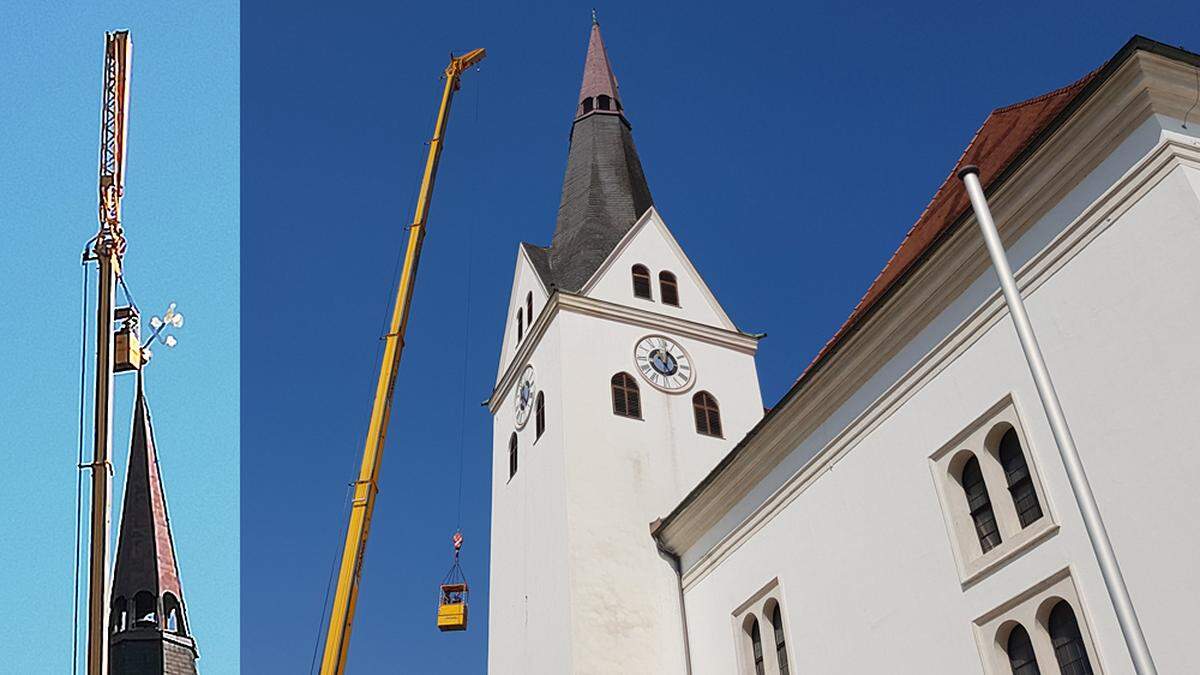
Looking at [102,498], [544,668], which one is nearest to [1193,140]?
[544,668]

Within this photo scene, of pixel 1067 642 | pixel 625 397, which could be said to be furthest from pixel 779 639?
pixel 625 397

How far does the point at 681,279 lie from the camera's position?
32625mm

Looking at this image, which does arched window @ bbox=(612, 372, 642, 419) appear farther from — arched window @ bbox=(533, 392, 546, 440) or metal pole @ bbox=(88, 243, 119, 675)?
metal pole @ bbox=(88, 243, 119, 675)

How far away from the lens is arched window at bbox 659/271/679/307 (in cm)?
3181

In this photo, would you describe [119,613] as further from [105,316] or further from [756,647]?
[756,647]

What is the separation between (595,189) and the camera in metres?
35.7

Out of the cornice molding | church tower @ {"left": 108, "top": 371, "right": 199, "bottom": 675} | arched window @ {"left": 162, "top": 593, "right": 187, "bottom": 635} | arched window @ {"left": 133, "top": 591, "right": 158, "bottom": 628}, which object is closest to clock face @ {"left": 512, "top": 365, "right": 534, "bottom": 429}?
the cornice molding

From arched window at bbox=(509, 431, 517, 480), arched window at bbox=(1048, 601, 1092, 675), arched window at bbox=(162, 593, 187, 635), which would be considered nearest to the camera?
arched window at bbox=(1048, 601, 1092, 675)

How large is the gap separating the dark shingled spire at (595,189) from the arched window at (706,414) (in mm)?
4851

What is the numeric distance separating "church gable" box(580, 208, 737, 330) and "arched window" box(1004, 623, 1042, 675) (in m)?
16.9

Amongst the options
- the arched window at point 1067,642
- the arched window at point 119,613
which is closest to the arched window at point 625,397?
the arched window at point 1067,642

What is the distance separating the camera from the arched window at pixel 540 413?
28.4 metres

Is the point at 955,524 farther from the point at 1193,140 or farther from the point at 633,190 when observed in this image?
the point at 633,190

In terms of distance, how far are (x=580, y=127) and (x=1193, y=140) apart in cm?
2678
